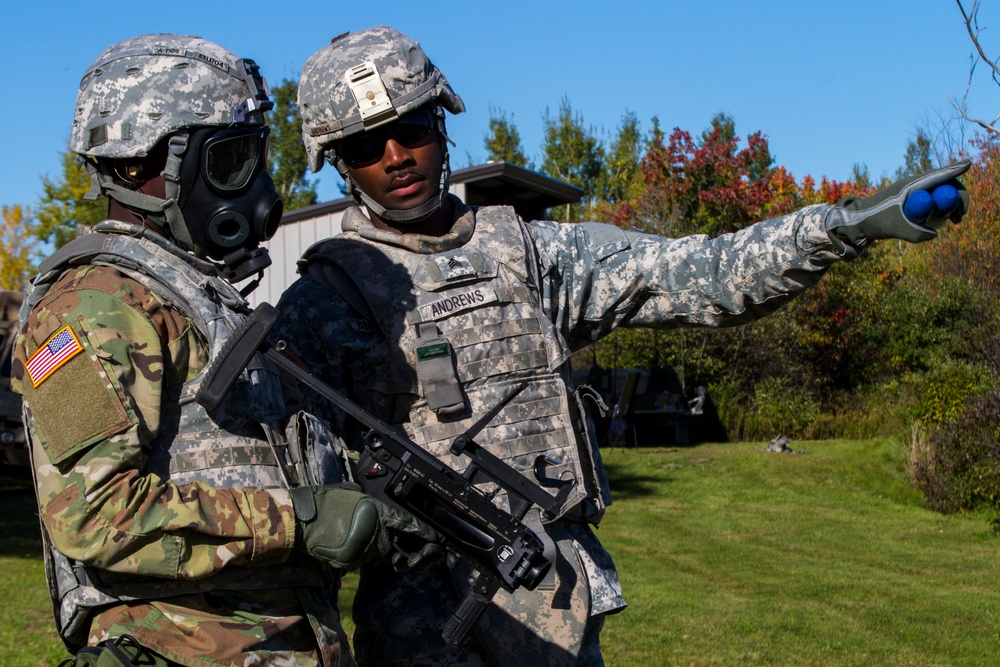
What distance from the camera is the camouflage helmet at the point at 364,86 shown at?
11.0 feet

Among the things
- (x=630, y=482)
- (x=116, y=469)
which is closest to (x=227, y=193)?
(x=116, y=469)

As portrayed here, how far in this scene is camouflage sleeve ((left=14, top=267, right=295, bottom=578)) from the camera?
225 centimetres

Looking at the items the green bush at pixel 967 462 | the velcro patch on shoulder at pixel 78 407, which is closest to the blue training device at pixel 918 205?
the velcro patch on shoulder at pixel 78 407

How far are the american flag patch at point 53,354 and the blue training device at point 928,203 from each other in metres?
2.06

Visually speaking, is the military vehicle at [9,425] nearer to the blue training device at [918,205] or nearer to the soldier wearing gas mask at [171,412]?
the soldier wearing gas mask at [171,412]

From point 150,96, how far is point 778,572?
850cm

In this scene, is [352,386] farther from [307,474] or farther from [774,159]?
[774,159]

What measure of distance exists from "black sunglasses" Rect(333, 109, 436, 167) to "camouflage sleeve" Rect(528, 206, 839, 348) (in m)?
0.48

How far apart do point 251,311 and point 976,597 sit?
26.6 ft

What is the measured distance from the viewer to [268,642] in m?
2.43

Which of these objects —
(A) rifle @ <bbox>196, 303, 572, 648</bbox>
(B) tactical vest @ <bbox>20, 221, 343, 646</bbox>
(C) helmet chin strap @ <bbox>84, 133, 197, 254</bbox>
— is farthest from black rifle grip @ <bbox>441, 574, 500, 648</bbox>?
(C) helmet chin strap @ <bbox>84, 133, 197, 254</bbox>

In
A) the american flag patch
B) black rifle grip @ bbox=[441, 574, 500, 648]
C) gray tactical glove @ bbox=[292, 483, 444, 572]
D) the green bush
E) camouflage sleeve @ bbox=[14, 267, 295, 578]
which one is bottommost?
the green bush

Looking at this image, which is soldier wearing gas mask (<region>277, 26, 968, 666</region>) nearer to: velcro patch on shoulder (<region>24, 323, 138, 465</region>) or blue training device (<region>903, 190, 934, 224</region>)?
blue training device (<region>903, 190, 934, 224</region>)

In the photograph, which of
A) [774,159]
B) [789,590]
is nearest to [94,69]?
[789,590]
